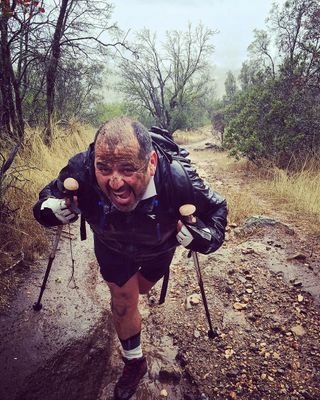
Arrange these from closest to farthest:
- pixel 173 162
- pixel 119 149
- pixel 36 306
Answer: pixel 119 149, pixel 173 162, pixel 36 306

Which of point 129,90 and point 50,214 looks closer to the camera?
point 50,214

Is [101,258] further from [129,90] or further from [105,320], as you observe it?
[129,90]

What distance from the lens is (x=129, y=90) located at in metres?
24.3

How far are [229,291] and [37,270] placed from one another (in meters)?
1.89

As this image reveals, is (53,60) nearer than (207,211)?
No

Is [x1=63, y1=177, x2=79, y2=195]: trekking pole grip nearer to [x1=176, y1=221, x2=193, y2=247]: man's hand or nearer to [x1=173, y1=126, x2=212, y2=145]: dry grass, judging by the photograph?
[x1=176, y1=221, x2=193, y2=247]: man's hand

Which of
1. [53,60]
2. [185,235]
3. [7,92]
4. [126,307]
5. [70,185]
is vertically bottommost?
[126,307]

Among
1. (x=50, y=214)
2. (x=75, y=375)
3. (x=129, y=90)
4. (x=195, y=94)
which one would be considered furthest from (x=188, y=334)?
(x=195, y=94)

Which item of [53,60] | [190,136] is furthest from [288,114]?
[190,136]

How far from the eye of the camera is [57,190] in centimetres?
211

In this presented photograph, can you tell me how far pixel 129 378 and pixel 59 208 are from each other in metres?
1.24

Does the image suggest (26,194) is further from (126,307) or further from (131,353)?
(131,353)

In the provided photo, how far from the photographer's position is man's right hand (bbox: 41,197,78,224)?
1926 mm

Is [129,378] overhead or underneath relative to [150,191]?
underneath
